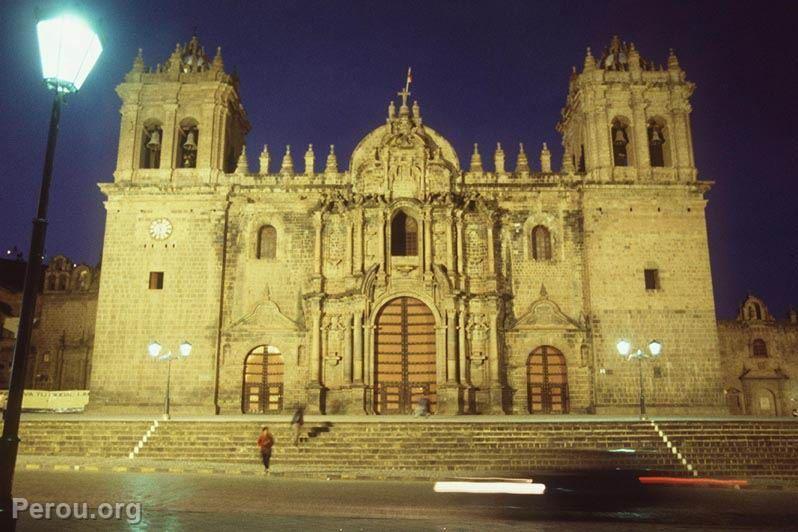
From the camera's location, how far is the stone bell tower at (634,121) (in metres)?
29.0

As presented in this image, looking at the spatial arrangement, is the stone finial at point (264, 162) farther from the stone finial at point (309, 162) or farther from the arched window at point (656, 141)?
the arched window at point (656, 141)

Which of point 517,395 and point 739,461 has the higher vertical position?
point 517,395

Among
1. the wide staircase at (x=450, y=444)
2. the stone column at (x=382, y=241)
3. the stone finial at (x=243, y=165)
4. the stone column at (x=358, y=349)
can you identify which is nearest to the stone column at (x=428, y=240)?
the stone column at (x=382, y=241)

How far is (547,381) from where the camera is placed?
27219 millimetres

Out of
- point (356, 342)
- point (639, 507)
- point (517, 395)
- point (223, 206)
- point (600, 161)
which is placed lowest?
point (639, 507)

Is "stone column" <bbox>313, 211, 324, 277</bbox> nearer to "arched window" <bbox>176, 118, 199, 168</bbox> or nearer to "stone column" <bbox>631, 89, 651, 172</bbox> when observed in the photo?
"arched window" <bbox>176, 118, 199, 168</bbox>

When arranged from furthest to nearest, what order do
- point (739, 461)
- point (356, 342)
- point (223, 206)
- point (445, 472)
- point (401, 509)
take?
1. point (223, 206)
2. point (356, 342)
3. point (739, 461)
4. point (445, 472)
5. point (401, 509)

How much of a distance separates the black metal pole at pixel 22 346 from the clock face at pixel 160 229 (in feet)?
79.1

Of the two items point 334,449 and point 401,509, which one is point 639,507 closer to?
point 401,509

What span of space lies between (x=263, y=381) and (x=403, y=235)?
8947 mm

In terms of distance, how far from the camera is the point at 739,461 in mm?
17578

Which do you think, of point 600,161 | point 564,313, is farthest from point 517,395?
point 600,161

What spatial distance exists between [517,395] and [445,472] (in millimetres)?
11478
